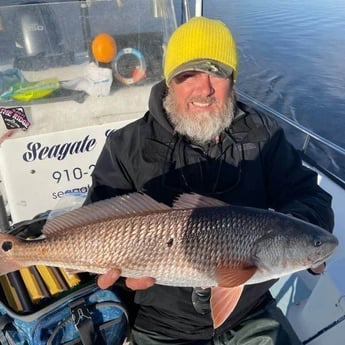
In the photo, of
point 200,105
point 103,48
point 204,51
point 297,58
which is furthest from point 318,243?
point 297,58

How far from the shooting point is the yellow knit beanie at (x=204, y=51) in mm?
2133

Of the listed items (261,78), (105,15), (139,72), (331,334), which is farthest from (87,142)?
(261,78)

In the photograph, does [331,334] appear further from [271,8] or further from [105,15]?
[271,8]

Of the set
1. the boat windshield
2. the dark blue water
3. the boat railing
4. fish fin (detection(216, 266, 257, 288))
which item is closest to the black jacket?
fish fin (detection(216, 266, 257, 288))

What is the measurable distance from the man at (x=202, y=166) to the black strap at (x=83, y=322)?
0.34 metres

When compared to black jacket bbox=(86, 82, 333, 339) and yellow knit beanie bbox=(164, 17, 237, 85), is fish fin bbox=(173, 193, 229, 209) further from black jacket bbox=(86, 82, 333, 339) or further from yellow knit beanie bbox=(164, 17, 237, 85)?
yellow knit beanie bbox=(164, 17, 237, 85)

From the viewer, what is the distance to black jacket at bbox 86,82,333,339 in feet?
7.20

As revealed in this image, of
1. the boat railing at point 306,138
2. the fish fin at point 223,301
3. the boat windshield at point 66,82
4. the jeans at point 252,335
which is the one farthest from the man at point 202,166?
the boat railing at point 306,138

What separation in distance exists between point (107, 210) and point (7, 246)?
0.49m

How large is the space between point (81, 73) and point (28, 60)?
0.37 m

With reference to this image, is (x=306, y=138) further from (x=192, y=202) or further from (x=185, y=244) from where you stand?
(x=185, y=244)

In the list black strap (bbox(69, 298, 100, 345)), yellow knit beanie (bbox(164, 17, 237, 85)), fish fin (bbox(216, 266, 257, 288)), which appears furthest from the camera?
yellow knit beanie (bbox(164, 17, 237, 85))

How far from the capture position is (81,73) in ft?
9.85

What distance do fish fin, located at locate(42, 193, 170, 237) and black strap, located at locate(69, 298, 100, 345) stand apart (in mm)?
405
